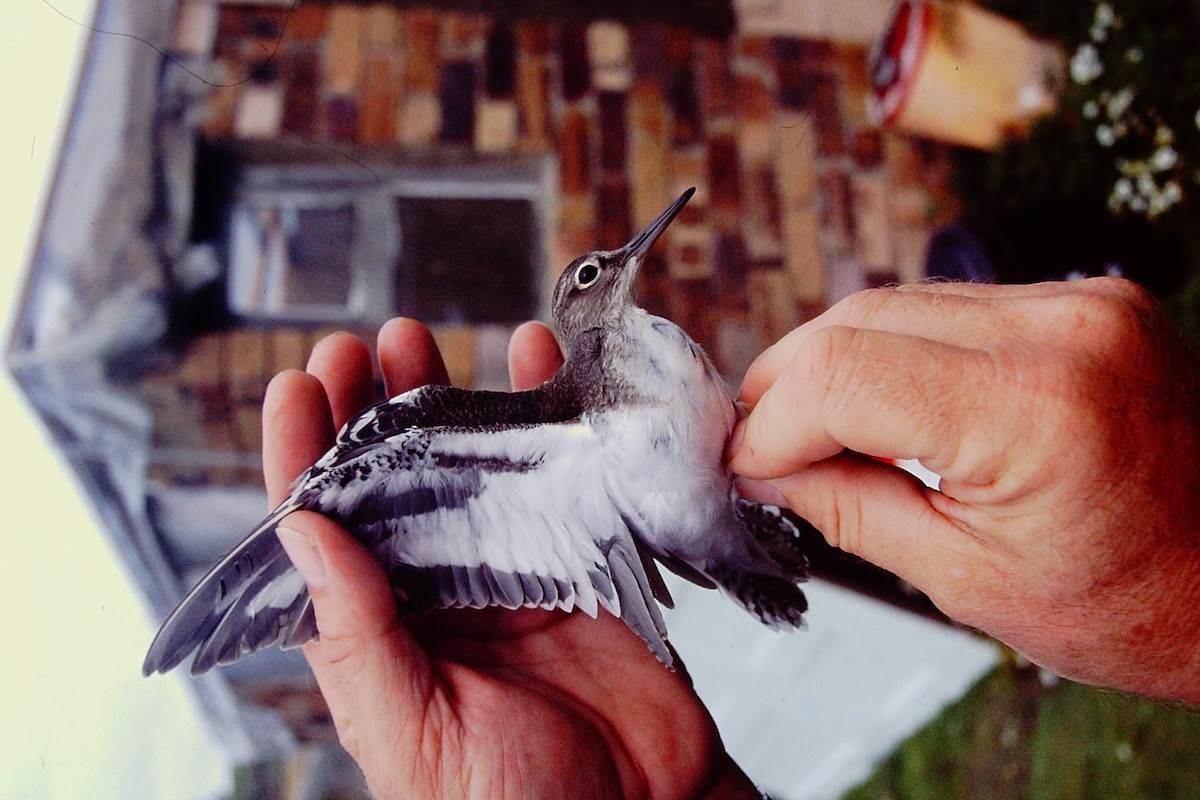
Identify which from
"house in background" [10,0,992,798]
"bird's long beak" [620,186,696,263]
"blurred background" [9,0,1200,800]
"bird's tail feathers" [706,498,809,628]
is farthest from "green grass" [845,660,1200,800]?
"bird's long beak" [620,186,696,263]

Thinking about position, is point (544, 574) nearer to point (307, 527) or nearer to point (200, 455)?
point (307, 527)

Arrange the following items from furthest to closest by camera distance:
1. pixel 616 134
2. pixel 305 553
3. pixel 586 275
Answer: pixel 616 134 < pixel 586 275 < pixel 305 553

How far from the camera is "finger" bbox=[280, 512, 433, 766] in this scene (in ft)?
2.44

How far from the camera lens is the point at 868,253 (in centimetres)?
138

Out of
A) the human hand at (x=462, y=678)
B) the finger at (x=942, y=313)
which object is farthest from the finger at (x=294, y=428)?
the finger at (x=942, y=313)

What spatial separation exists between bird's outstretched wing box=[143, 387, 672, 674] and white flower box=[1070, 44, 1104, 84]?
1296 mm

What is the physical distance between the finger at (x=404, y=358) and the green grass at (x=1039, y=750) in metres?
0.99

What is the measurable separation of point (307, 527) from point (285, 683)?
1.32 ft

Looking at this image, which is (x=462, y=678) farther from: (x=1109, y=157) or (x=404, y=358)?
(x=1109, y=157)

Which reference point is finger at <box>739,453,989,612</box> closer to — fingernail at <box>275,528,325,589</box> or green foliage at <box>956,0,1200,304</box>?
fingernail at <box>275,528,325,589</box>

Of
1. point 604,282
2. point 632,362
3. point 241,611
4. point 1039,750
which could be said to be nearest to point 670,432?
point 632,362

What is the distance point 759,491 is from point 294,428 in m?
0.49

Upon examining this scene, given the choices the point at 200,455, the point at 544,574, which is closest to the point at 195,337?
the point at 200,455

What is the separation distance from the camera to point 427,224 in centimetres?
115
